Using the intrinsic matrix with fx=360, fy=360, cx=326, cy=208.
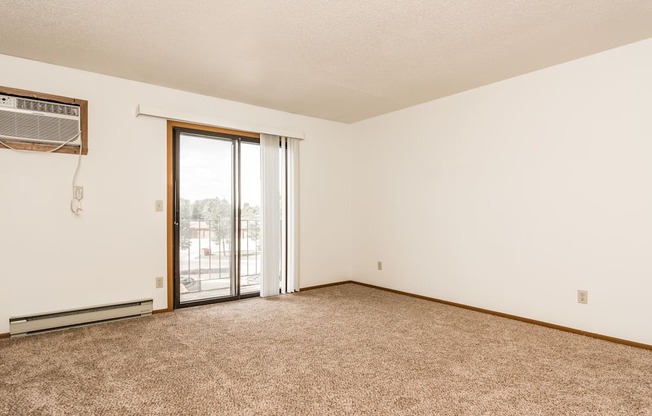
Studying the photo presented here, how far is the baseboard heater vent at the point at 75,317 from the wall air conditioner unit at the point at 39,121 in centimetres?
150

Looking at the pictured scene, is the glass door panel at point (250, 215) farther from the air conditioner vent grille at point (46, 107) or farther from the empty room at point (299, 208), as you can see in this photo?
the air conditioner vent grille at point (46, 107)

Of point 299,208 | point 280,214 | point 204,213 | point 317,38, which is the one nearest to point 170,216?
point 204,213

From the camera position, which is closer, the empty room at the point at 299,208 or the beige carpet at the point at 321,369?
the beige carpet at the point at 321,369

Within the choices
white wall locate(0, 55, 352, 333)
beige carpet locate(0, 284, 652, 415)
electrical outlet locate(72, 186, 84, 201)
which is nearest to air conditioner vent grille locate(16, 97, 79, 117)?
white wall locate(0, 55, 352, 333)

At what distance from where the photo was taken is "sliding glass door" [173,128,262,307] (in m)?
4.01

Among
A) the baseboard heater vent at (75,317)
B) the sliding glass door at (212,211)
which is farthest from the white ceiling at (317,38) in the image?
the baseboard heater vent at (75,317)

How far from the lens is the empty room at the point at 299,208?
2.25m

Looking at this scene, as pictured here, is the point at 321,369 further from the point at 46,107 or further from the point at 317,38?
the point at 46,107

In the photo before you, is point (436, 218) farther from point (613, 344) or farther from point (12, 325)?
point (12, 325)

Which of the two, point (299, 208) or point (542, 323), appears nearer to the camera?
point (542, 323)

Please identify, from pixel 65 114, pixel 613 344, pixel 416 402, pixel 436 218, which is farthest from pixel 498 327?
pixel 65 114

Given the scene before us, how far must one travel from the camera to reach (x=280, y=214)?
183 inches

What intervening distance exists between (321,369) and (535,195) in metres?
2.53

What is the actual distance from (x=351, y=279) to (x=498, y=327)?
2444 millimetres
